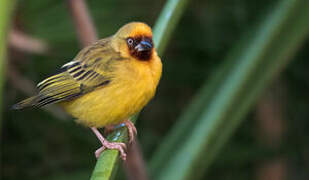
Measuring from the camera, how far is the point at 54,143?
3.82m

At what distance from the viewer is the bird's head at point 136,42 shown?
2363 mm

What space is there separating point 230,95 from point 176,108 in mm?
1885

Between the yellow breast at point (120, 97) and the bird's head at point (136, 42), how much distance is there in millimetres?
48

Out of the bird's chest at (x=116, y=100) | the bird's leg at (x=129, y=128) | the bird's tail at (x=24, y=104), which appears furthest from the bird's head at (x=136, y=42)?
the bird's tail at (x=24, y=104)

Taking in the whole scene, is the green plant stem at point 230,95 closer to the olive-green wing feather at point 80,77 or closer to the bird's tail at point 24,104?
the olive-green wing feather at point 80,77

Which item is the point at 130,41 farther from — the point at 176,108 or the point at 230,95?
the point at 176,108

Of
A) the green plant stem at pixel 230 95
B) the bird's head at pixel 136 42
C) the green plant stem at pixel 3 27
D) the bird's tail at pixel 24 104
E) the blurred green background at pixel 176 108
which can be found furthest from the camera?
the blurred green background at pixel 176 108

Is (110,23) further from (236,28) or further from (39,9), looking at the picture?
(236,28)

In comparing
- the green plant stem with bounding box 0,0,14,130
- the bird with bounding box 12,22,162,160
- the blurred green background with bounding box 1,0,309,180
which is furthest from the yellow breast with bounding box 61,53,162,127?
the green plant stem with bounding box 0,0,14,130

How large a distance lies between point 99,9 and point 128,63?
1.20m

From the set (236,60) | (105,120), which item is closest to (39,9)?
(105,120)

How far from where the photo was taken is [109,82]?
7.91 feet

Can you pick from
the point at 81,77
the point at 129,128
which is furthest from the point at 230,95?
the point at 81,77

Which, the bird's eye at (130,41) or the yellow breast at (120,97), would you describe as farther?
the bird's eye at (130,41)
